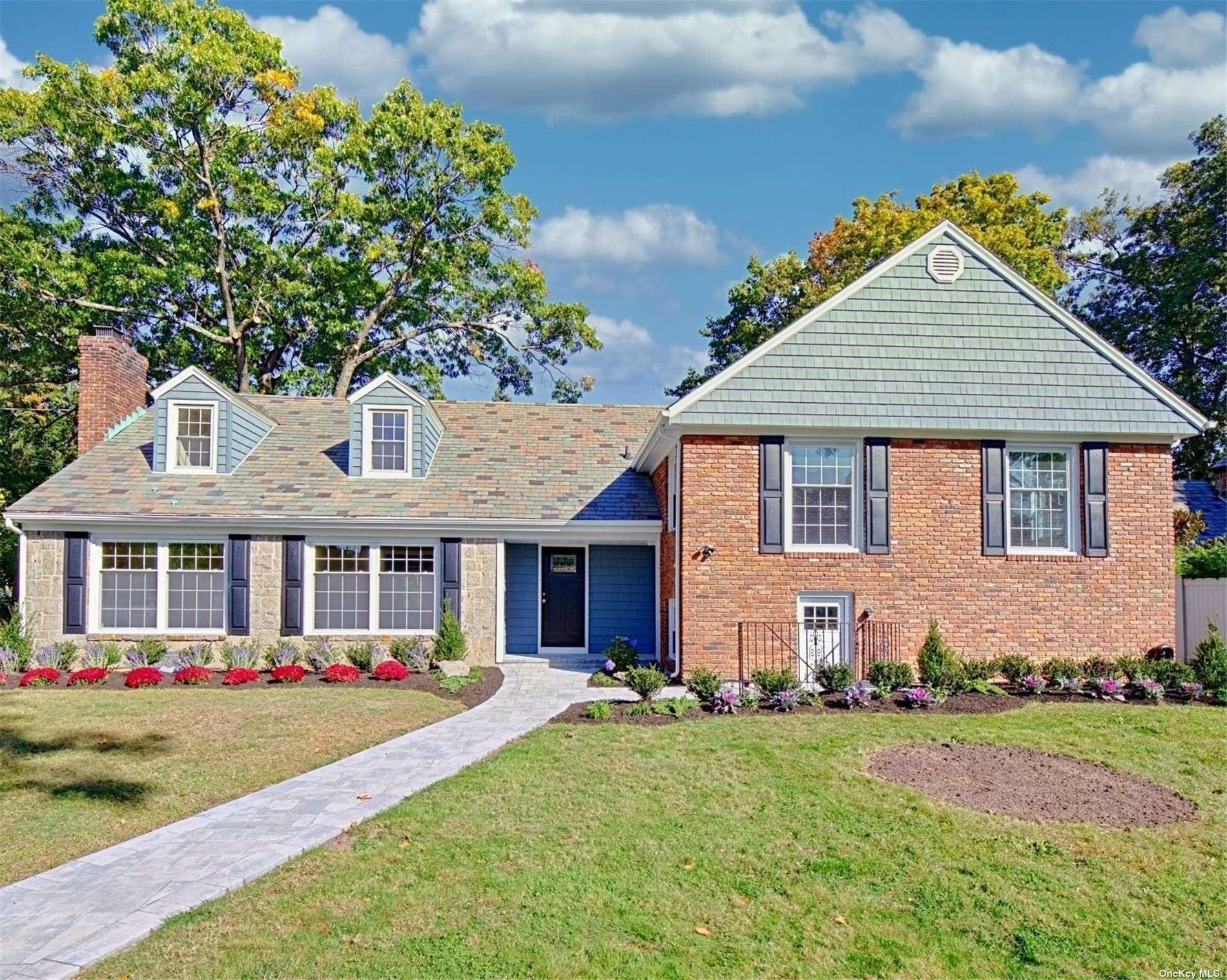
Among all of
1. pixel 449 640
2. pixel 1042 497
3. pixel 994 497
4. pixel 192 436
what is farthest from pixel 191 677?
pixel 1042 497

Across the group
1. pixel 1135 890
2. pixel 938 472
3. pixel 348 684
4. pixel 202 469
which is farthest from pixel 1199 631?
pixel 202 469

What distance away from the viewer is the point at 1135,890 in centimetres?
522

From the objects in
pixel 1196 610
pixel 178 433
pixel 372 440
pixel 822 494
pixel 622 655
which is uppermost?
pixel 178 433

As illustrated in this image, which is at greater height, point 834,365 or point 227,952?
point 834,365

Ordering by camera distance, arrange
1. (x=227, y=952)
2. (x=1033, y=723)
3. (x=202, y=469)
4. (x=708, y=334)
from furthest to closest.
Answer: (x=708, y=334) < (x=202, y=469) < (x=1033, y=723) < (x=227, y=952)

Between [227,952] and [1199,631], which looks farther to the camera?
[1199,631]

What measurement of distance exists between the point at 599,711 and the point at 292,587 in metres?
7.35

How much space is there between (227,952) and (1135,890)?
5309mm

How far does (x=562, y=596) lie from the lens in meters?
16.4

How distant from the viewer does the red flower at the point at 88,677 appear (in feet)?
42.7

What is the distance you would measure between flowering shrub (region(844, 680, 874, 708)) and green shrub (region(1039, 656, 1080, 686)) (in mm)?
2839

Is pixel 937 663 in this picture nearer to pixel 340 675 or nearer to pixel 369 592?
pixel 340 675

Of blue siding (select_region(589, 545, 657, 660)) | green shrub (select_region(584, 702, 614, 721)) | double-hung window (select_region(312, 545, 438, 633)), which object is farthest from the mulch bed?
blue siding (select_region(589, 545, 657, 660))

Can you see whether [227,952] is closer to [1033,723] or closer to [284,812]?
[284,812]
